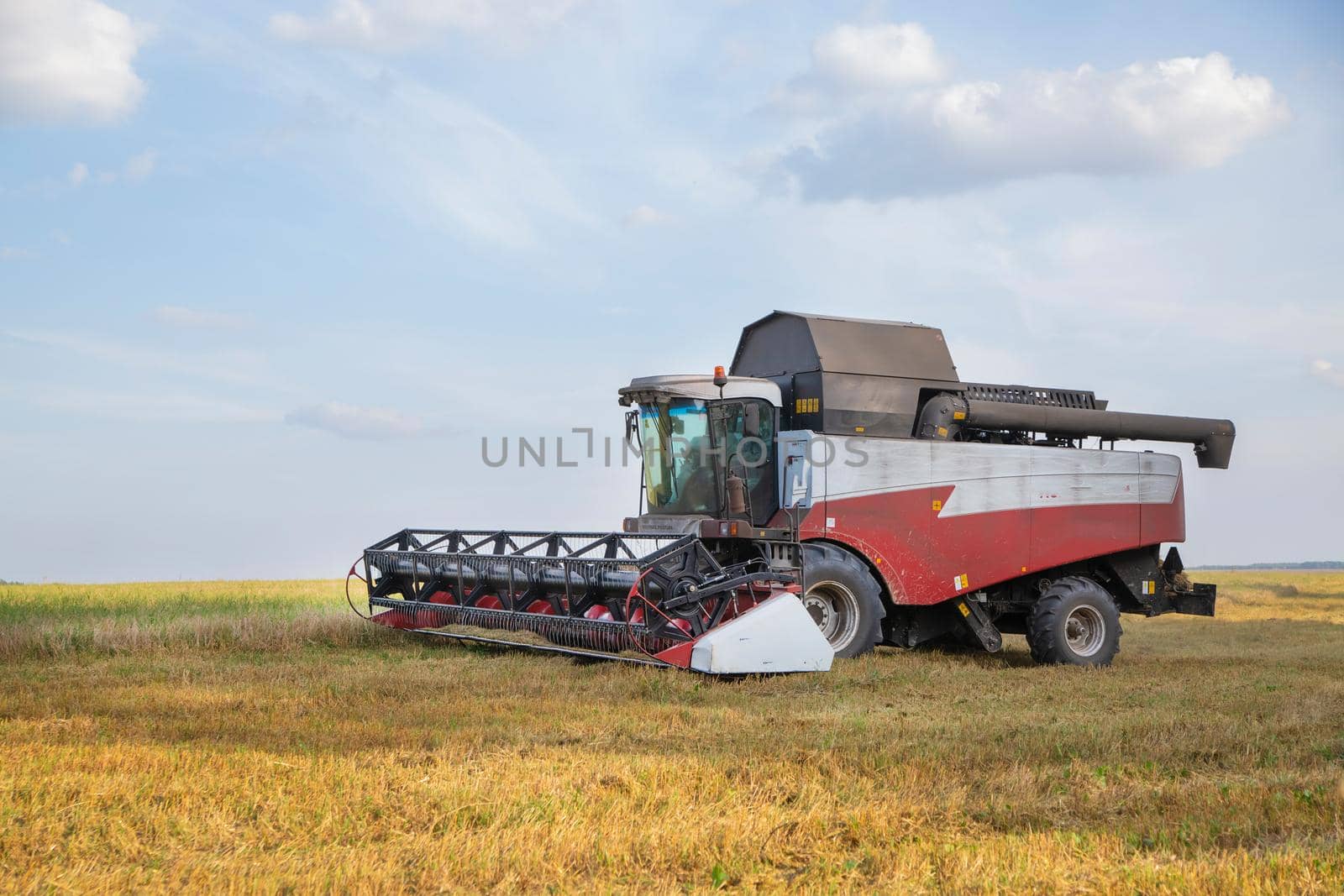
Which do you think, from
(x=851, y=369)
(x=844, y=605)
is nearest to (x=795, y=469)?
(x=844, y=605)

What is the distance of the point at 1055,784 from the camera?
219 inches

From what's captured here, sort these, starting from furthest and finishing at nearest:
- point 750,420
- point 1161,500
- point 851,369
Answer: point 1161,500, point 851,369, point 750,420

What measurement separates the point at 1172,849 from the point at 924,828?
3.11 feet

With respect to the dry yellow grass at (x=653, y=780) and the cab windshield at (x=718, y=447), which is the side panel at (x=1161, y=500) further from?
the cab windshield at (x=718, y=447)

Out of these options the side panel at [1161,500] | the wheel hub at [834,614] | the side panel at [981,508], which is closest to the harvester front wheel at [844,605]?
the wheel hub at [834,614]

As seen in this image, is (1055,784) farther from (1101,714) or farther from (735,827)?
(1101,714)

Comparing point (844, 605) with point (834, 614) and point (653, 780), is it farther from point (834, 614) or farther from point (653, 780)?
point (653, 780)

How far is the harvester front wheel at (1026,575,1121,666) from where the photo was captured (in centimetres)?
1149

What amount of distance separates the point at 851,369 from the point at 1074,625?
3483 millimetres

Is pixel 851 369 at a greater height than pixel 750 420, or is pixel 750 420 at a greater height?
pixel 851 369

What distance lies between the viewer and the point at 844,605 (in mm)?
10469

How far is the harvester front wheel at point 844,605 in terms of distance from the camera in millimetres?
10320

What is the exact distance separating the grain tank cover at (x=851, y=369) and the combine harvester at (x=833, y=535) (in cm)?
2

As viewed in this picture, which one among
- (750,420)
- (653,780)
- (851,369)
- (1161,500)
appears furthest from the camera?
(1161,500)
